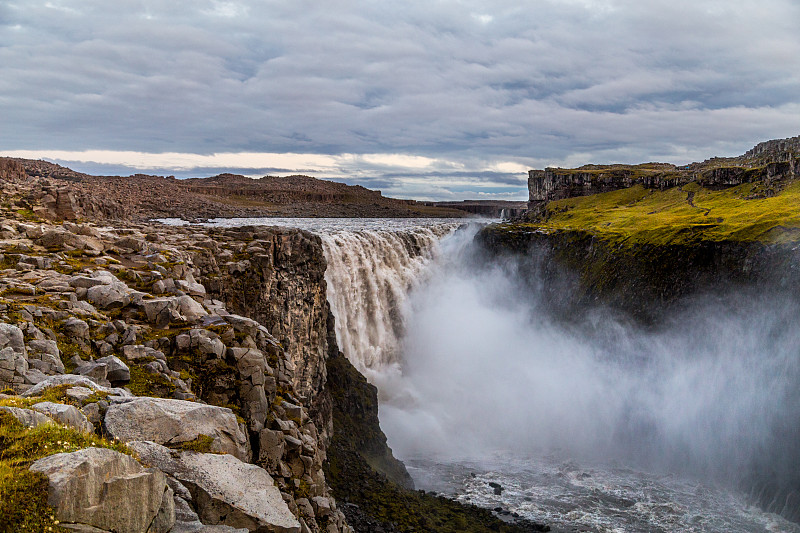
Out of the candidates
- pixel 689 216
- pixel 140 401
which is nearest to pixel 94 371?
pixel 140 401

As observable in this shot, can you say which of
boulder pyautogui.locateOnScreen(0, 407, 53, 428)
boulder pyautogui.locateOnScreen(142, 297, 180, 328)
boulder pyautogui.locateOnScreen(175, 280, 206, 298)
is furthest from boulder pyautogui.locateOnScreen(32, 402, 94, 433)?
boulder pyautogui.locateOnScreen(175, 280, 206, 298)

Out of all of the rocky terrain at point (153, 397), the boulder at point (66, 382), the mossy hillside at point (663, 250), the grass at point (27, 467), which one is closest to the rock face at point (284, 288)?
the rocky terrain at point (153, 397)

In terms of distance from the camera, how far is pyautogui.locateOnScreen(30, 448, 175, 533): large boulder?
814 centimetres

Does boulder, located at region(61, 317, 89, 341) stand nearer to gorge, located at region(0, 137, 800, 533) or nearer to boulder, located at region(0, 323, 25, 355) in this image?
gorge, located at region(0, 137, 800, 533)

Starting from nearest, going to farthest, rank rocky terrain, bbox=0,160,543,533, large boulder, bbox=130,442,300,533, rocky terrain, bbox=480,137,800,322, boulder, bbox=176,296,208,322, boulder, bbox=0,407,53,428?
rocky terrain, bbox=0,160,543,533
boulder, bbox=0,407,53,428
large boulder, bbox=130,442,300,533
boulder, bbox=176,296,208,322
rocky terrain, bbox=480,137,800,322

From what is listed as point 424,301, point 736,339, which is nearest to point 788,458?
point 736,339

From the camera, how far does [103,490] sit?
8.49 meters

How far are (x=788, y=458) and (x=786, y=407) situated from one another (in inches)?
192

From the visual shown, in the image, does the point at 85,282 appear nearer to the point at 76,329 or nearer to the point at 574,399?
the point at 76,329

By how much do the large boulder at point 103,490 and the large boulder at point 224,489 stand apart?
134 cm

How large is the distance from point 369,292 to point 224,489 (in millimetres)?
56833

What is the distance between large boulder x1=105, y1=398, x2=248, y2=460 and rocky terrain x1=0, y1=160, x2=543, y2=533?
0.03m

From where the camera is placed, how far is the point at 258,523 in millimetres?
10945

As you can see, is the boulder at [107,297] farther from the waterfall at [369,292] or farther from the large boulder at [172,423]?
the waterfall at [369,292]
